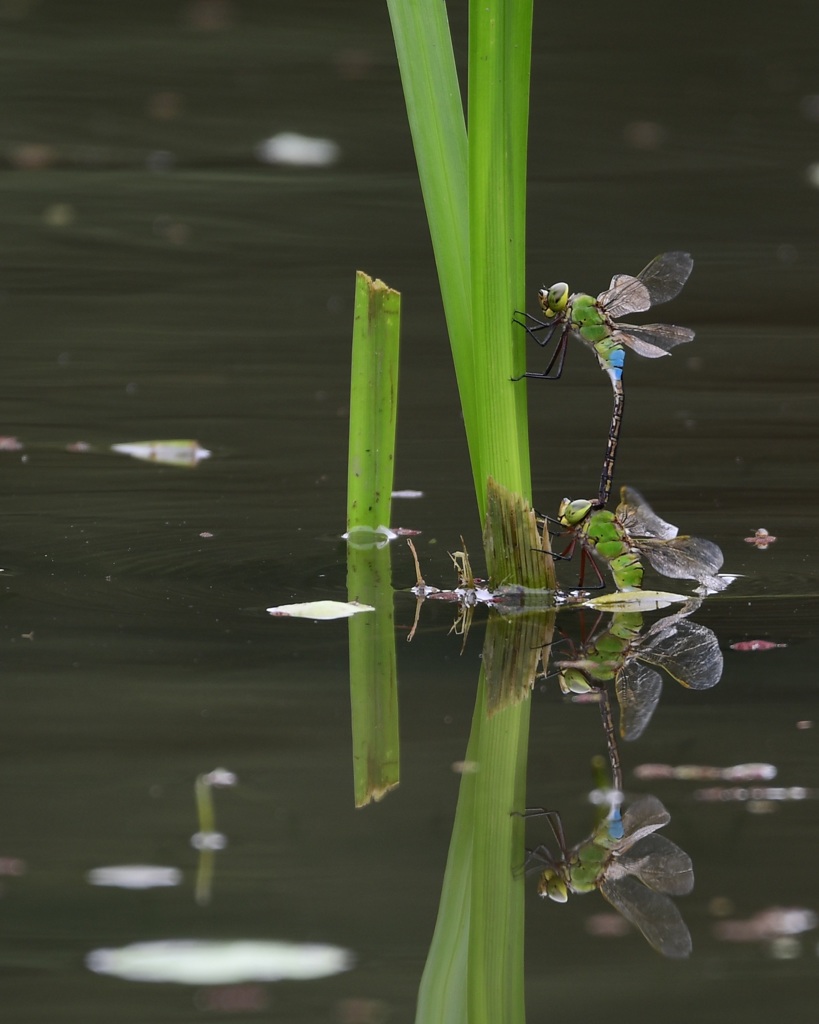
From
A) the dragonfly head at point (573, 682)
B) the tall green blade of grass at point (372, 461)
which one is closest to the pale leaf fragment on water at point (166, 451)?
the tall green blade of grass at point (372, 461)

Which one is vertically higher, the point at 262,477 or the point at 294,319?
the point at 294,319

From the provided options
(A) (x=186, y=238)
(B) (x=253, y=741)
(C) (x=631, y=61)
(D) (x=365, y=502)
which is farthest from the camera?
(C) (x=631, y=61)

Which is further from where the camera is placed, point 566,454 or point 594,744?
point 566,454

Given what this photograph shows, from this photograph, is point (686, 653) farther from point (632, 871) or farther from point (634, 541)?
point (632, 871)

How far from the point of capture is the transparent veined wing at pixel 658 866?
4.38 ft

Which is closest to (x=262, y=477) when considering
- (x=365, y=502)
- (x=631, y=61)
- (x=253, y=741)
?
(x=365, y=502)

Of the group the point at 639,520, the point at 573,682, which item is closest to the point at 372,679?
the point at 573,682

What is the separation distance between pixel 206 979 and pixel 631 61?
4945mm

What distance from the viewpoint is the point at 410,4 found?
2027mm

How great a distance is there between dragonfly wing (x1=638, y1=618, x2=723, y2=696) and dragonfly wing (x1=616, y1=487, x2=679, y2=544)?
0.41 feet

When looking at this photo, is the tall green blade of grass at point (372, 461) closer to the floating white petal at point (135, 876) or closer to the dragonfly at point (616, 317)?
the dragonfly at point (616, 317)

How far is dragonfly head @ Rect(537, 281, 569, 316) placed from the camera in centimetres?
209

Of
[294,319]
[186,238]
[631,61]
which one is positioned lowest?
[294,319]

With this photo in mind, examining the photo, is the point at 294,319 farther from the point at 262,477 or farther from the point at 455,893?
the point at 455,893
